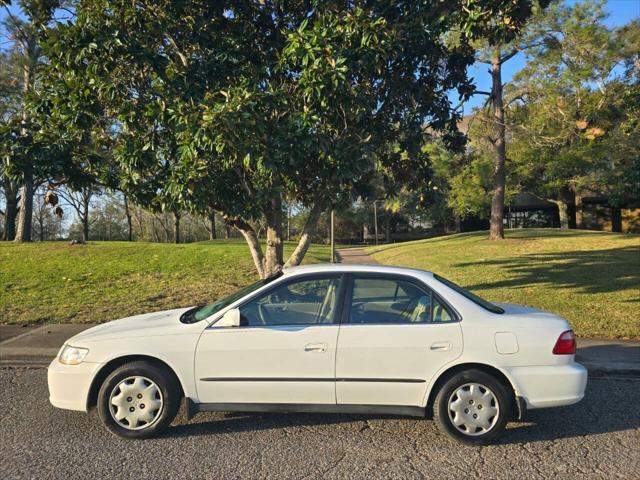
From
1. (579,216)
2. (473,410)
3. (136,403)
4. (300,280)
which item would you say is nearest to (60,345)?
(136,403)

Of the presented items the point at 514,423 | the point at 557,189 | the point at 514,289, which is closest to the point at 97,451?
the point at 514,423

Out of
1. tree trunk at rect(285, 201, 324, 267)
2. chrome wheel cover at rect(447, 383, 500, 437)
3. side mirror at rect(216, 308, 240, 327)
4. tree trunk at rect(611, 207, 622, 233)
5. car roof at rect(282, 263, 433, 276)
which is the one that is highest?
tree trunk at rect(611, 207, 622, 233)

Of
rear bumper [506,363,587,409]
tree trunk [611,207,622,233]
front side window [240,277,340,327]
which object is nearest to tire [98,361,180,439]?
front side window [240,277,340,327]

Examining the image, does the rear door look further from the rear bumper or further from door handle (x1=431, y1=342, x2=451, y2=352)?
the rear bumper

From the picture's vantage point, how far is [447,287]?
450 centimetres

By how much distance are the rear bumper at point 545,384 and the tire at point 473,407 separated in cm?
13

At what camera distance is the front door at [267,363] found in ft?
13.8

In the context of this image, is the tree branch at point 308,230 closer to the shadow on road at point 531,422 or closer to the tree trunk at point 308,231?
the tree trunk at point 308,231

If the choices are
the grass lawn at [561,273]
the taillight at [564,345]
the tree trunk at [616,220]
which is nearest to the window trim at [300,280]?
the taillight at [564,345]

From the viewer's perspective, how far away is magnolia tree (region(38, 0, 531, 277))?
655 centimetres

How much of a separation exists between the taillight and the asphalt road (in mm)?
761

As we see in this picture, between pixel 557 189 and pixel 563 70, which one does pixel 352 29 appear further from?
pixel 557 189

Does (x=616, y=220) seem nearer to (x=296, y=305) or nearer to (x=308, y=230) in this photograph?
(x=308, y=230)

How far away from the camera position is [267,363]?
13.8ft
